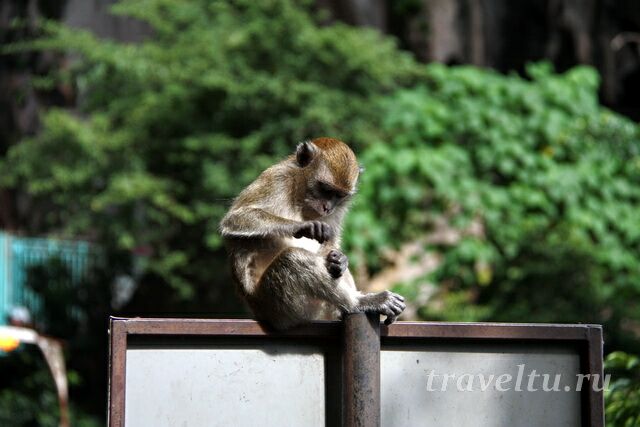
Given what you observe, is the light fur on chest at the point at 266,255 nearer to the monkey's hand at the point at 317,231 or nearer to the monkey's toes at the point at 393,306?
the monkey's hand at the point at 317,231

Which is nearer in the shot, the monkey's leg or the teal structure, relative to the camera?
the monkey's leg

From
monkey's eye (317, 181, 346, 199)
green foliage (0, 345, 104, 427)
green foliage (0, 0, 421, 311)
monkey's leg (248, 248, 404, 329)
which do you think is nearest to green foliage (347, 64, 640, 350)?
green foliage (0, 0, 421, 311)

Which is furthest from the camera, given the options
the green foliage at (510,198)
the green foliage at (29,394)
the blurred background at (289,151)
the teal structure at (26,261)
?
the teal structure at (26,261)

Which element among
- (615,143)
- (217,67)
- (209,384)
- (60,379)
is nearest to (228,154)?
(217,67)

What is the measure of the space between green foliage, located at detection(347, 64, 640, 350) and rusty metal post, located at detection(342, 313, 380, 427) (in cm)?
821

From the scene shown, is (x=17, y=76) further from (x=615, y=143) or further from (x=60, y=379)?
(x=615, y=143)

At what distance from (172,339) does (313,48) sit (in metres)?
9.59

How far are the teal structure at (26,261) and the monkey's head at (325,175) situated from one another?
9.20 metres

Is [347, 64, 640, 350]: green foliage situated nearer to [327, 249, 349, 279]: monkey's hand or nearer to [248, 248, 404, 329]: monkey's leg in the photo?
[248, 248, 404, 329]: monkey's leg

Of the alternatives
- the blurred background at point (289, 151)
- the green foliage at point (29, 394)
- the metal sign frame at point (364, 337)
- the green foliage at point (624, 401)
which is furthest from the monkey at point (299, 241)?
the green foliage at point (29, 394)

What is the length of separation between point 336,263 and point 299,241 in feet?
2.07

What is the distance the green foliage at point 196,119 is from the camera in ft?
39.1

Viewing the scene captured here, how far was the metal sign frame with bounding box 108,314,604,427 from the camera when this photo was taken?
2.75 meters

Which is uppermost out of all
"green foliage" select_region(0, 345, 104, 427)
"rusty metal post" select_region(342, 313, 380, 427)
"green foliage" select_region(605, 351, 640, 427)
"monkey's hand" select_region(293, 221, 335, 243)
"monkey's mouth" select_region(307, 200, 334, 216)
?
"monkey's mouth" select_region(307, 200, 334, 216)
